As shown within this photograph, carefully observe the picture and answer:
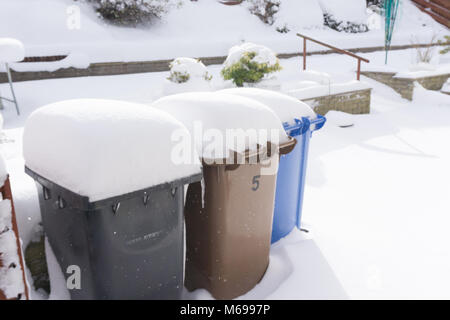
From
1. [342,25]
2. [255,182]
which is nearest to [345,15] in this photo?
[342,25]

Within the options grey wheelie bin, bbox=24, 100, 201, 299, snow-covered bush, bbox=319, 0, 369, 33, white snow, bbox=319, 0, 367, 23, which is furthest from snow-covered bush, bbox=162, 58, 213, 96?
white snow, bbox=319, 0, 367, 23

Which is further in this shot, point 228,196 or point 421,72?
point 421,72

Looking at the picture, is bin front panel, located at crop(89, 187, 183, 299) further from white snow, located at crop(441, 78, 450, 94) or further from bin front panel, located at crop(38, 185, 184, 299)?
white snow, located at crop(441, 78, 450, 94)

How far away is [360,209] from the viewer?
363 cm

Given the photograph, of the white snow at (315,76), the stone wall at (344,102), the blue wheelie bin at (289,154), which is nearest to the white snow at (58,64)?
the white snow at (315,76)

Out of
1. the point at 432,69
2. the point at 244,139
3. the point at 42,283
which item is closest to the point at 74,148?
the point at 244,139

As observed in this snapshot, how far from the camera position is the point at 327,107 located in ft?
21.2

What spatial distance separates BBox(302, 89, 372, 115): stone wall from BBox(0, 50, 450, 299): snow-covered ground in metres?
0.22

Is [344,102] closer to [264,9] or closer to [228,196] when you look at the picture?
[228,196]

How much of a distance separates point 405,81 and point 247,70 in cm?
451

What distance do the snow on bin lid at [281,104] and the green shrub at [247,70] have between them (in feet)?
9.76

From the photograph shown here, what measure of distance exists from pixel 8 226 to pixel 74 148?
0.52m

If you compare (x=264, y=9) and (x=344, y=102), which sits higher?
(x=264, y=9)
